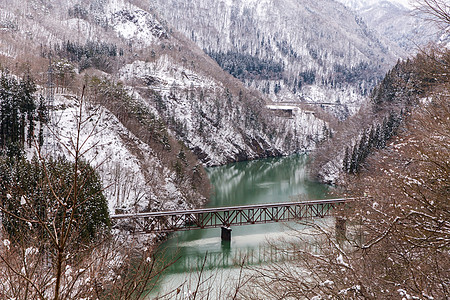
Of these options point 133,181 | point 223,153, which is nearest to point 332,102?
point 223,153

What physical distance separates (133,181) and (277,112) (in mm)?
81441

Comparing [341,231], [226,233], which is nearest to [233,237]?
[226,233]

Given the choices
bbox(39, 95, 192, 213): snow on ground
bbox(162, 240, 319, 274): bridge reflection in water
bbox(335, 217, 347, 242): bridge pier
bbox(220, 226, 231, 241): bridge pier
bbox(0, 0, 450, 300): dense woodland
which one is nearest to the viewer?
bbox(0, 0, 450, 300): dense woodland

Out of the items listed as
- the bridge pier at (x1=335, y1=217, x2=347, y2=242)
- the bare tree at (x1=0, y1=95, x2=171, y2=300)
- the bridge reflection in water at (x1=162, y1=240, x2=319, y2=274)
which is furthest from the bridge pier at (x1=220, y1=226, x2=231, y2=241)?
the bare tree at (x1=0, y1=95, x2=171, y2=300)

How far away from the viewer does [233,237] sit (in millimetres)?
26531

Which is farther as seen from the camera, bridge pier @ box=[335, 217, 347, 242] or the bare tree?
bridge pier @ box=[335, 217, 347, 242]

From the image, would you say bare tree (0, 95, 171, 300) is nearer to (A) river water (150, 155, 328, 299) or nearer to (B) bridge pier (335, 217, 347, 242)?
(A) river water (150, 155, 328, 299)

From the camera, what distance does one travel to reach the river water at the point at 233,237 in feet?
50.9

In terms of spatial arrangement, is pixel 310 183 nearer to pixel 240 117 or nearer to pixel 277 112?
pixel 240 117

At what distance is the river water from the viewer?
1551cm

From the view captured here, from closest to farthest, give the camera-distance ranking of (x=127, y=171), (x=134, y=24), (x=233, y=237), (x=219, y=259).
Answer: (x=219, y=259) < (x=233, y=237) < (x=127, y=171) < (x=134, y=24)

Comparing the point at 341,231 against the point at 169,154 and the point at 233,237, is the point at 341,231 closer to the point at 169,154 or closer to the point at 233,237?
the point at 233,237

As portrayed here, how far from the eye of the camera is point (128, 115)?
4775 centimetres

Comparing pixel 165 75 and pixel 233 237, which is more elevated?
pixel 165 75
